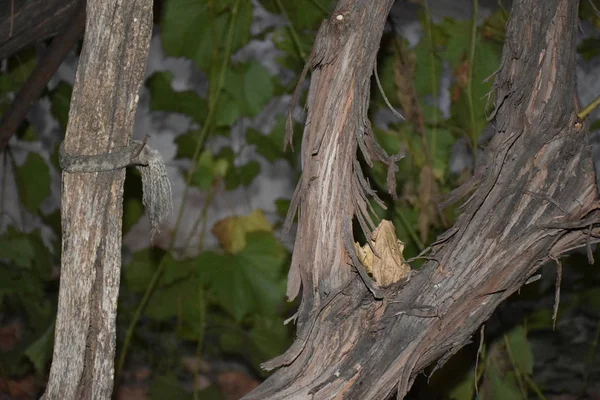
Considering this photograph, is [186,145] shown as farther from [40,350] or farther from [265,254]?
[40,350]

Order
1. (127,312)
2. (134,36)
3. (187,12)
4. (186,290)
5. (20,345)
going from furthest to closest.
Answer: (20,345), (127,312), (186,290), (187,12), (134,36)

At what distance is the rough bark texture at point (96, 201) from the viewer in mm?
595

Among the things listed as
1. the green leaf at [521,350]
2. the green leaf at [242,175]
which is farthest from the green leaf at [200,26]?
the green leaf at [521,350]

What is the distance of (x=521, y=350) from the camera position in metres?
0.99

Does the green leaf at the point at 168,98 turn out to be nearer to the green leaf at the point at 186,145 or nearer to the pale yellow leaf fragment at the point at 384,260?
the green leaf at the point at 186,145

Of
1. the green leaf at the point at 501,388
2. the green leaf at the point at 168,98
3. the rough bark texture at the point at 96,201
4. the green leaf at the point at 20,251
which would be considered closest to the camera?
the rough bark texture at the point at 96,201

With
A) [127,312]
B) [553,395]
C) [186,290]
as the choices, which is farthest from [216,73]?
[553,395]

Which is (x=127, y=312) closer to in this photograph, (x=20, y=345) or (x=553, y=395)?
(x=20, y=345)

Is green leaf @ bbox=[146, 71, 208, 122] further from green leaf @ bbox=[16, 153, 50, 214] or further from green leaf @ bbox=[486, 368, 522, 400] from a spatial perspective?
green leaf @ bbox=[486, 368, 522, 400]

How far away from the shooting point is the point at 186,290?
3.84 feet

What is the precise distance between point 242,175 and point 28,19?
1.33 ft

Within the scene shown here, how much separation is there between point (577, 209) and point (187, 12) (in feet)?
1.96

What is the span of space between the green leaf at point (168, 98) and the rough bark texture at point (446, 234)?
1.63ft

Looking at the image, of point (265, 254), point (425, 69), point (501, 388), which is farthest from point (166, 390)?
point (425, 69)
